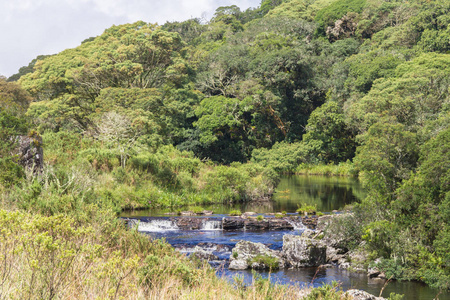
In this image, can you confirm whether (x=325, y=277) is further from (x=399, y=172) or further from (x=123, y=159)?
(x=123, y=159)

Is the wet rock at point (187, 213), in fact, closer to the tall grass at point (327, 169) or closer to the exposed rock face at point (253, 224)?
the exposed rock face at point (253, 224)

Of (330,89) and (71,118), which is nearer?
(71,118)

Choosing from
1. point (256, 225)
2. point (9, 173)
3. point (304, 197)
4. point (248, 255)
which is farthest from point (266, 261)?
point (304, 197)

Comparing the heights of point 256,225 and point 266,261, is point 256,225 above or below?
below

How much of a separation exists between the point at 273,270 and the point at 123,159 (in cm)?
1486

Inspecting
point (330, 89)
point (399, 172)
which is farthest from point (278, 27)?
point (399, 172)

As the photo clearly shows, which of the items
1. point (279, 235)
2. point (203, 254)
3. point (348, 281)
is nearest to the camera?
point (348, 281)

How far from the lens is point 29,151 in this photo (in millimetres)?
16234

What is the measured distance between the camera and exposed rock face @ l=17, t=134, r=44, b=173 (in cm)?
1606

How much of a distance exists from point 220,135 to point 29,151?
28.5 metres

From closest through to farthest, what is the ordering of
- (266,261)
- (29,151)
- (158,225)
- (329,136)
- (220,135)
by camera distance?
(266,261), (29,151), (158,225), (220,135), (329,136)

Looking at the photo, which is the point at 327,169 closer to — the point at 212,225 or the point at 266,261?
the point at 212,225

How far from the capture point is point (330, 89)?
47062 millimetres

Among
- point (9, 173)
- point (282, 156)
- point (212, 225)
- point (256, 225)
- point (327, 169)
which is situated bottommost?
point (327, 169)
